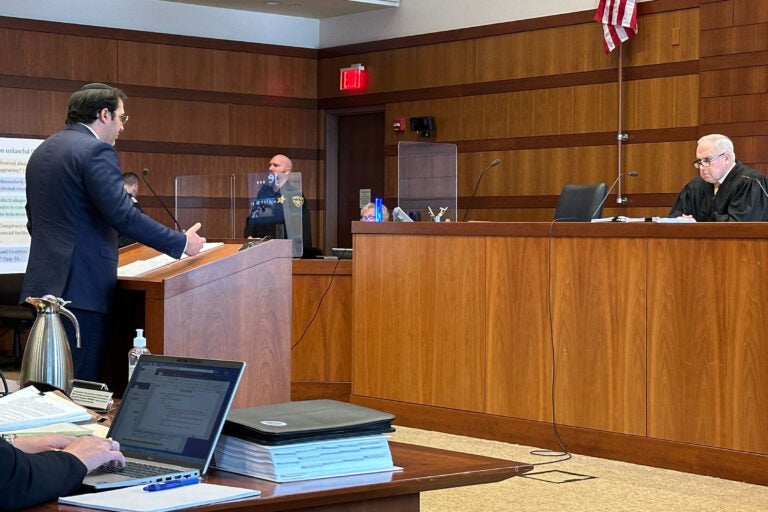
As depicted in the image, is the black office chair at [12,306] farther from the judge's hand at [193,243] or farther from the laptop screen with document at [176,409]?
the laptop screen with document at [176,409]

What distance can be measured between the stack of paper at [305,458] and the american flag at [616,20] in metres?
7.31

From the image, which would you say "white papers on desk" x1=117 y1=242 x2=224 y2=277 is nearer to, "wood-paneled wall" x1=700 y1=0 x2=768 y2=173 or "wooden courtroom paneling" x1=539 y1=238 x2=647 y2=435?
"wooden courtroom paneling" x1=539 y1=238 x2=647 y2=435

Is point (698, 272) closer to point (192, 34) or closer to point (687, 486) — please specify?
point (687, 486)

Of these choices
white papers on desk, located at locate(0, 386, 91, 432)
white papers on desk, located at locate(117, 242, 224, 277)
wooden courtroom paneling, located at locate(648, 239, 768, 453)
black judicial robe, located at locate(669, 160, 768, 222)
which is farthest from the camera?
black judicial robe, located at locate(669, 160, 768, 222)

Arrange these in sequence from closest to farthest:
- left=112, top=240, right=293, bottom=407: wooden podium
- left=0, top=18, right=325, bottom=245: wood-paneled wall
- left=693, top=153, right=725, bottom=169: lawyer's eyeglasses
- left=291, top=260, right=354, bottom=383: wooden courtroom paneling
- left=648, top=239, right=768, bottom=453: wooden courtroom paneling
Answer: left=112, top=240, right=293, bottom=407: wooden podium → left=648, top=239, right=768, bottom=453: wooden courtroom paneling → left=693, top=153, right=725, bottom=169: lawyer's eyeglasses → left=291, top=260, right=354, bottom=383: wooden courtroom paneling → left=0, top=18, right=325, bottom=245: wood-paneled wall

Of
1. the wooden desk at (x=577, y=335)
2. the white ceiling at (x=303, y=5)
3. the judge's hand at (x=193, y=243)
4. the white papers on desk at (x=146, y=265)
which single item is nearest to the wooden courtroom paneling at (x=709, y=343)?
the wooden desk at (x=577, y=335)

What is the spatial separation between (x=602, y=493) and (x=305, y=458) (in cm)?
305

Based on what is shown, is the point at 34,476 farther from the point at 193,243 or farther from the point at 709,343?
the point at 709,343

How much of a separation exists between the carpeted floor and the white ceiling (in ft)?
20.3

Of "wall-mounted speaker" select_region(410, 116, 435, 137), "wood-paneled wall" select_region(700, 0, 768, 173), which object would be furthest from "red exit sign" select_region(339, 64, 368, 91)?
"wood-paneled wall" select_region(700, 0, 768, 173)

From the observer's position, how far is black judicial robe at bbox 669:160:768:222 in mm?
6805

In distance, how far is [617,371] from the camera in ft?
17.8

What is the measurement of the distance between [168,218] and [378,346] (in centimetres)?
441

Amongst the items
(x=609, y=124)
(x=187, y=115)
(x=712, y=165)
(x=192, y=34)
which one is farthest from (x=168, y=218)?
(x=712, y=165)
